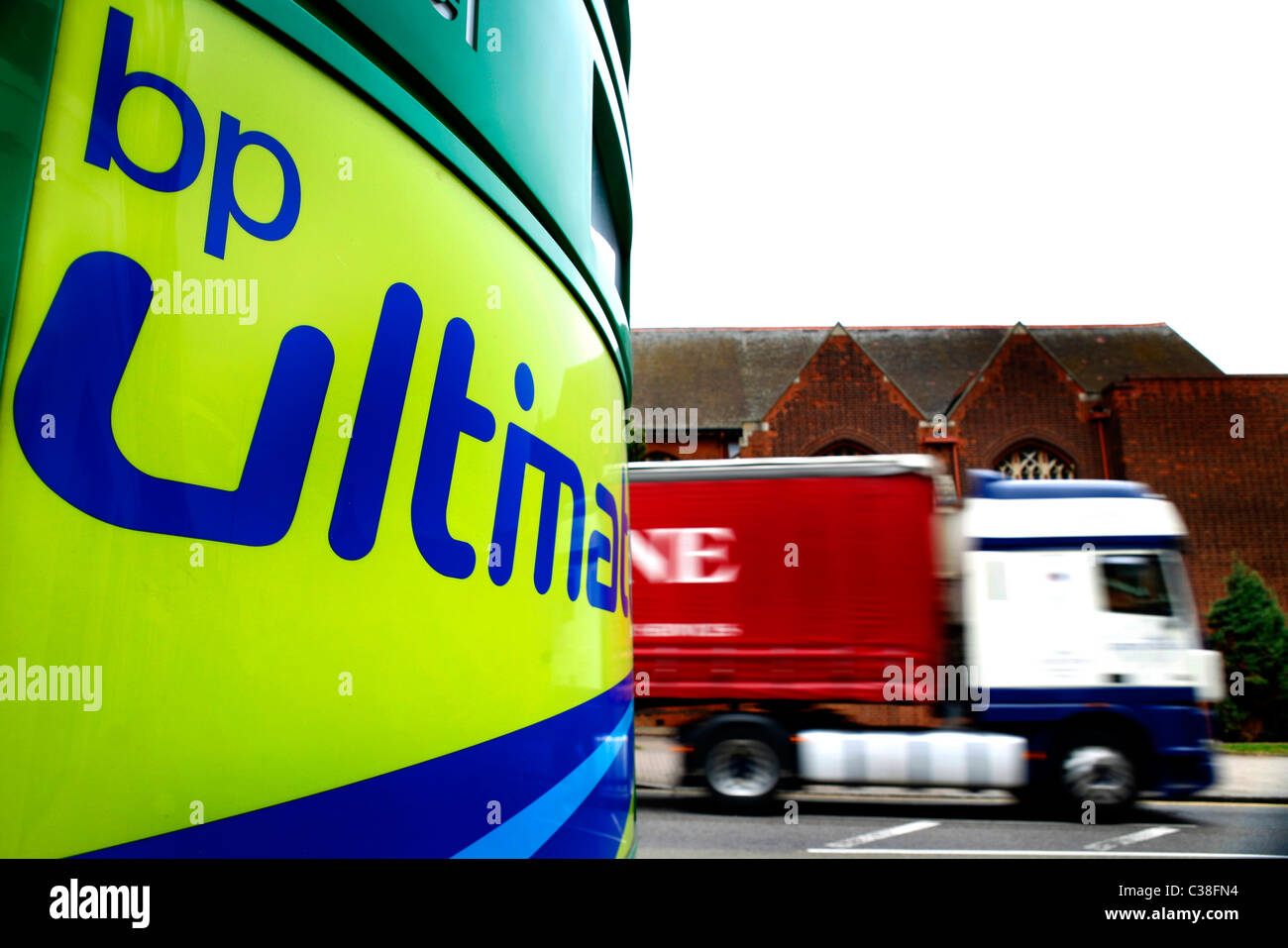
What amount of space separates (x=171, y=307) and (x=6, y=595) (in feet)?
0.90

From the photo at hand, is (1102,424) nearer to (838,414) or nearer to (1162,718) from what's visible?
(838,414)

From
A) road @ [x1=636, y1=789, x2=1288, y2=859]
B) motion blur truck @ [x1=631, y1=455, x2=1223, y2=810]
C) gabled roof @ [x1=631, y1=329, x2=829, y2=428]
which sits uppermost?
gabled roof @ [x1=631, y1=329, x2=829, y2=428]

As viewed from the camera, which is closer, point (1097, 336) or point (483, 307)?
point (483, 307)

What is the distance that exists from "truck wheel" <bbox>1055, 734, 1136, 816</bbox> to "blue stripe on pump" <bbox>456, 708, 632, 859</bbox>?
301 inches

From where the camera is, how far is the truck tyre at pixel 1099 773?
784 cm

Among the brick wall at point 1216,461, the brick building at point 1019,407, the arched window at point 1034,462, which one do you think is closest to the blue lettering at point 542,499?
the brick building at point 1019,407

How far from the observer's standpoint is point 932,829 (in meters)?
8.06

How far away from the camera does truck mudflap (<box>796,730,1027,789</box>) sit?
26.0ft

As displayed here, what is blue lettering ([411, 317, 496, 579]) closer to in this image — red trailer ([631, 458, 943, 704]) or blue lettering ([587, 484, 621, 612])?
blue lettering ([587, 484, 621, 612])

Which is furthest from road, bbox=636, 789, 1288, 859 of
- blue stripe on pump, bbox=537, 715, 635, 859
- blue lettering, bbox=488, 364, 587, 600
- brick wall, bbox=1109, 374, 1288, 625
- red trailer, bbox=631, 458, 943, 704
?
brick wall, bbox=1109, 374, 1288, 625

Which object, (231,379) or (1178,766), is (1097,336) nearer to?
(1178,766)

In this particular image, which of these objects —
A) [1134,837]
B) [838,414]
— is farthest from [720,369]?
[1134,837]
